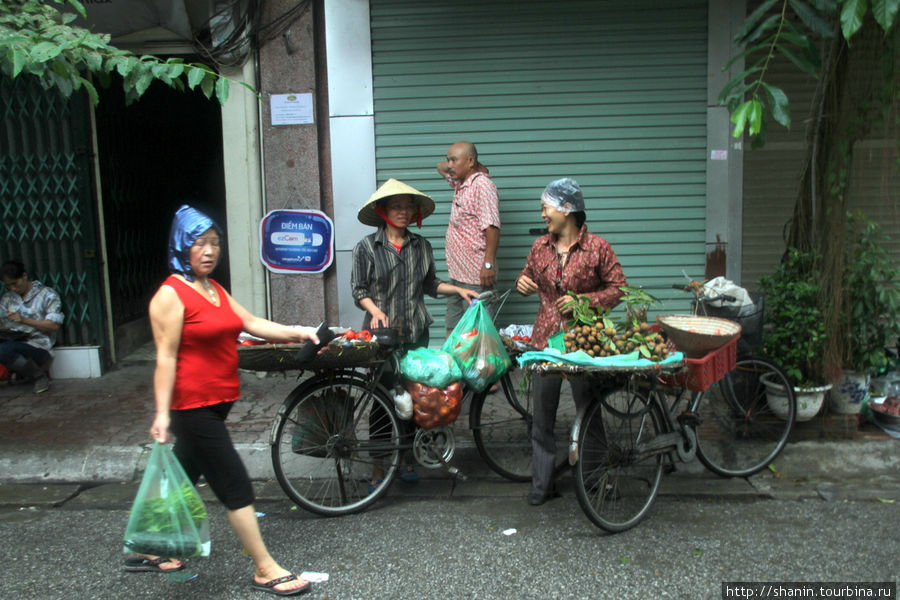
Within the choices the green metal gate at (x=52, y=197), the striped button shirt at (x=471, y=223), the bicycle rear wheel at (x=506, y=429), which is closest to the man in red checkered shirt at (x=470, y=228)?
the striped button shirt at (x=471, y=223)

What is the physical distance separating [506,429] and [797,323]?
2.20 meters

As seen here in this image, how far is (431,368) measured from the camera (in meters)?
4.31

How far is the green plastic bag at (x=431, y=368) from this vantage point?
170 inches

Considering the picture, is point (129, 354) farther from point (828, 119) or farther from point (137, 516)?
point (828, 119)

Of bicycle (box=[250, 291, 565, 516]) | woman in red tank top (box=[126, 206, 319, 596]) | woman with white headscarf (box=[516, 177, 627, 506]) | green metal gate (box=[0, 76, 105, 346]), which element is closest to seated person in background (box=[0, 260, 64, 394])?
green metal gate (box=[0, 76, 105, 346])

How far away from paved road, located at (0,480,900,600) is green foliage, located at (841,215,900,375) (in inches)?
47.6

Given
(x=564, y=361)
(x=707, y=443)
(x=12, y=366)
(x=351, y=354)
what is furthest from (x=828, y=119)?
(x=12, y=366)

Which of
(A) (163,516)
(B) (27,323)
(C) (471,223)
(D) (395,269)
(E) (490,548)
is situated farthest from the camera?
(B) (27,323)

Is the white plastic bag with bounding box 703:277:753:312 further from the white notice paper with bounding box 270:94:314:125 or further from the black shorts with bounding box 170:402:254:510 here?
the white notice paper with bounding box 270:94:314:125

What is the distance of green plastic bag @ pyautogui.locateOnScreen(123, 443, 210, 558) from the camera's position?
3.24 m

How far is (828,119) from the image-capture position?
538 centimetres

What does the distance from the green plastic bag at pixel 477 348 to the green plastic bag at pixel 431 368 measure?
0.06 meters

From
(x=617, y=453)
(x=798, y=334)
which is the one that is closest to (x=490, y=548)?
(x=617, y=453)

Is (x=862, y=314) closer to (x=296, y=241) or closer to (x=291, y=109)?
(x=296, y=241)
